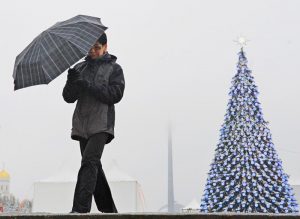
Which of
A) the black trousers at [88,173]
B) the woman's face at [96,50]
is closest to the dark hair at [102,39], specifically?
the woman's face at [96,50]

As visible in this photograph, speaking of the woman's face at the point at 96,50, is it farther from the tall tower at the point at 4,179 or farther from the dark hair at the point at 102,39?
the tall tower at the point at 4,179

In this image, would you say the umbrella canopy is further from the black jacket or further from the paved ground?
the paved ground

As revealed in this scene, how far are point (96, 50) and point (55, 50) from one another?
0.43m

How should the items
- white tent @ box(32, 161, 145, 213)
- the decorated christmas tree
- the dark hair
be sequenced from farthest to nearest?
white tent @ box(32, 161, 145, 213) → the decorated christmas tree → the dark hair

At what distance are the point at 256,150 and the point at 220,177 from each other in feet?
3.53

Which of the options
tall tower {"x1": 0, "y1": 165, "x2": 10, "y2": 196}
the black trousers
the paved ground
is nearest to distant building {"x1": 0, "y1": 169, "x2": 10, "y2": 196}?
tall tower {"x1": 0, "y1": 165, "x2": 10, "y2": 196}

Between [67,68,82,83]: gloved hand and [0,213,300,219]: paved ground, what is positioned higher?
[67,68,82,83]: gloved hand

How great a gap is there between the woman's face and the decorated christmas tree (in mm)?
7984

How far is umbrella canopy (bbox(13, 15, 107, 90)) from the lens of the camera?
3.95 m

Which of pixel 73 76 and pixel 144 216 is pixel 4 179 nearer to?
pixel 73 76

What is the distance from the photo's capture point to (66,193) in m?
22.7

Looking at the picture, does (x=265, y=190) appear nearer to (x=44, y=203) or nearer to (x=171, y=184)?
(x=44, y=203)

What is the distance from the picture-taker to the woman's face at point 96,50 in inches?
170

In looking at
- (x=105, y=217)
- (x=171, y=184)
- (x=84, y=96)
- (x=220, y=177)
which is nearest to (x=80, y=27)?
(x=84, y=96)
